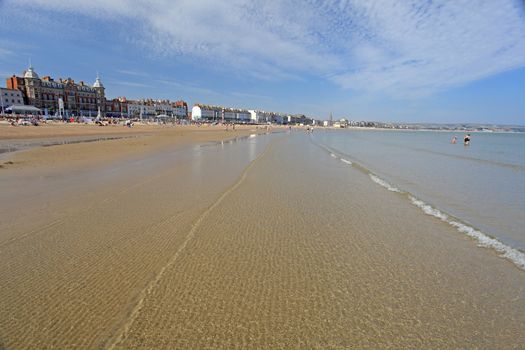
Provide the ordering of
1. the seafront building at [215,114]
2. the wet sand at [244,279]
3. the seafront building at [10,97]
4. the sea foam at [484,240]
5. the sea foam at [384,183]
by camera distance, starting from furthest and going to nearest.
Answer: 1. the seafront building at [215,114]
2. the seafront building at [10,97]
3. the sea foam at [384,183]
4. the sea foam at [484,240]
5. the wet sand at [244,279]

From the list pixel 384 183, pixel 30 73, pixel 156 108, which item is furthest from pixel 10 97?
pixel 384 183

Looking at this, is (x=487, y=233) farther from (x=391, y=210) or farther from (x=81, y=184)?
(x=81, y=184)

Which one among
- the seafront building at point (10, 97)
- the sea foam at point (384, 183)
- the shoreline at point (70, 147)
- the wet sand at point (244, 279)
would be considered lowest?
the sea foam at point (384, 183)

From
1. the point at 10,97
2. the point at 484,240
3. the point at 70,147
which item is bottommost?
the point at 484,240

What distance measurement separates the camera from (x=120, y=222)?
512 centimetres

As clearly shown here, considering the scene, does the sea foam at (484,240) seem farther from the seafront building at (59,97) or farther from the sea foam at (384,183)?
the seafront building at (59,97)

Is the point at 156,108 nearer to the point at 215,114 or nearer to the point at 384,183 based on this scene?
the point at 215,114

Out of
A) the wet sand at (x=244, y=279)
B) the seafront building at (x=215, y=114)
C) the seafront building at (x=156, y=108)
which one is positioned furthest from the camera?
the seafront building at (x=215, y=114)

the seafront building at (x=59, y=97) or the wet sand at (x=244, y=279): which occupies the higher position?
the seafront building at (x=59, y=97)

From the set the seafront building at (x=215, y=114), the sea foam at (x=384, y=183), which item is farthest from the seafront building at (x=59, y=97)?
the sea foam at (x=384, y=183)

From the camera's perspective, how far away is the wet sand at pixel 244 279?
7.85ft

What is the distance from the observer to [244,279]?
10.8 ft

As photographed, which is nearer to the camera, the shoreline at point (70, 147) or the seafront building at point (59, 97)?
the shoreline at point (70, 147)

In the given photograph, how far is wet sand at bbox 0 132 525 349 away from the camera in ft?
7.85
